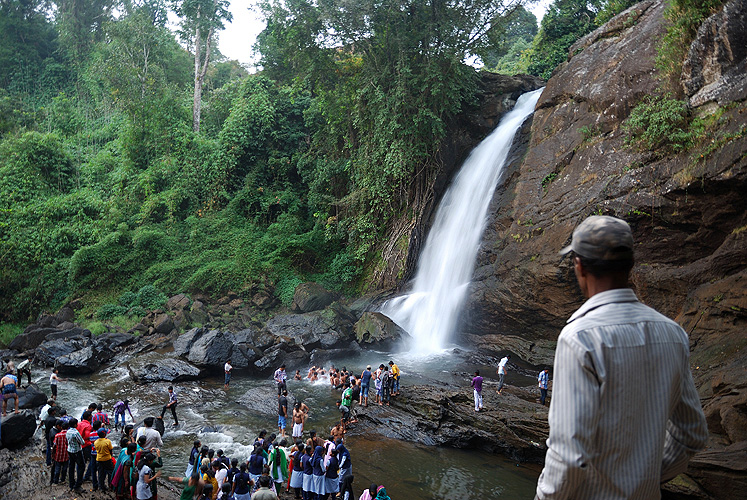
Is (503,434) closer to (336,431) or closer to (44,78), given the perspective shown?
(336,431)

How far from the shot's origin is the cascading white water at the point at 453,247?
19609 millimetres

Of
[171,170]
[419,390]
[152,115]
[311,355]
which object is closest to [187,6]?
[152,115]

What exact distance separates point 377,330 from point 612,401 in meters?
17.9

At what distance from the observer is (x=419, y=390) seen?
1304cm

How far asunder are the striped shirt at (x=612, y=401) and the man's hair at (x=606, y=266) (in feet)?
0.38

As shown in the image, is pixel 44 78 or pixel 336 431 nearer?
pixel 336 431

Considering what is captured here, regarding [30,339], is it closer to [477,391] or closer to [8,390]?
[8,390]

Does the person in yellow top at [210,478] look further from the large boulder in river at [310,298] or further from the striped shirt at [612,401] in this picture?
the large boulder in river at [310,298]

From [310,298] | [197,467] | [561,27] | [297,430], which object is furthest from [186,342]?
[561,27]

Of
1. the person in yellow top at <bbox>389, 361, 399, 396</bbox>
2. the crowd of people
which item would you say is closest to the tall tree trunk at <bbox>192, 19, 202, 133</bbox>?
the person in yellow top at <bbox>389, 361, 399, 396</bbox>

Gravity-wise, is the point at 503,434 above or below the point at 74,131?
below

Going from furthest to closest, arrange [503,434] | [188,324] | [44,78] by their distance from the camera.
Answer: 1. [44,78]
2. [188,324]
3. [503,434]

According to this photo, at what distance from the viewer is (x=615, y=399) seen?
1486 mm

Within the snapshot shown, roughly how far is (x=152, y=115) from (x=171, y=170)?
4.22 metres
